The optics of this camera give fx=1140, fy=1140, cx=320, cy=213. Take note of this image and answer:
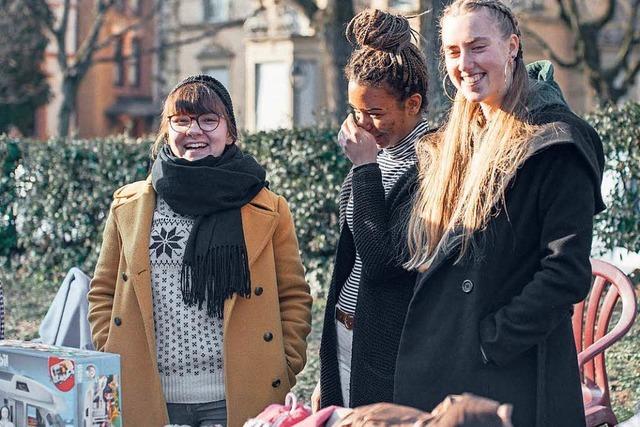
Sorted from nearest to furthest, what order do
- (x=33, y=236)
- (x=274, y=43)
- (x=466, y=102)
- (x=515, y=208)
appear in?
(x=515, y=208) → (x=466, y=102) → (x=33, y=236) → (x=274, y=43)

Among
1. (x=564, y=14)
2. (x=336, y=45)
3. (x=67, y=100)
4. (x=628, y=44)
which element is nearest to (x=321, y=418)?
(x=336, y=45)

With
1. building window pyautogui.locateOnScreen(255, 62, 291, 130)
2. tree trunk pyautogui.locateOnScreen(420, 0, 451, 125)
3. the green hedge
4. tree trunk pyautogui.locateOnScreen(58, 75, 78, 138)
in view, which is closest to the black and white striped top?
tree trunk pyautogui.locateOnScreen(420, 0, 451, 125)

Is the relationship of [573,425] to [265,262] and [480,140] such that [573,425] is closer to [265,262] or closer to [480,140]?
[480,140]

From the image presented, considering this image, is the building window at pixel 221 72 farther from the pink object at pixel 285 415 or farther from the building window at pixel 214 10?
the pink object at pixel 285 415

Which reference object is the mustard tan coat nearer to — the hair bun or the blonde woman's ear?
A: the hair bun

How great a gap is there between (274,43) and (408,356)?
27125 millimetres

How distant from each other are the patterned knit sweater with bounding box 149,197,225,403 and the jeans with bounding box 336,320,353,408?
396 mm

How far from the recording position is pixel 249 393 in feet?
12.5

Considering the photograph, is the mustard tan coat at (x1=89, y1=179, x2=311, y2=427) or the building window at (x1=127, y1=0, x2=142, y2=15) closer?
the mustard tan coat at (x1=89, y1=179, x2=311, y2=427)

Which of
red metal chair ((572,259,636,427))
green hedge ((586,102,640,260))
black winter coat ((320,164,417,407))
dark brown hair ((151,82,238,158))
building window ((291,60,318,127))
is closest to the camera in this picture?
black winter coat ((320,164,417,407))

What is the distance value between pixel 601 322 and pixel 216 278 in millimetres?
1934

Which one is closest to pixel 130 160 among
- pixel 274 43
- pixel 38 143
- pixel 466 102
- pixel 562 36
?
pixel 38 143

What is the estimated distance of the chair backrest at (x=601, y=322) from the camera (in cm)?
454

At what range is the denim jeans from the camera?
3.80 meters
